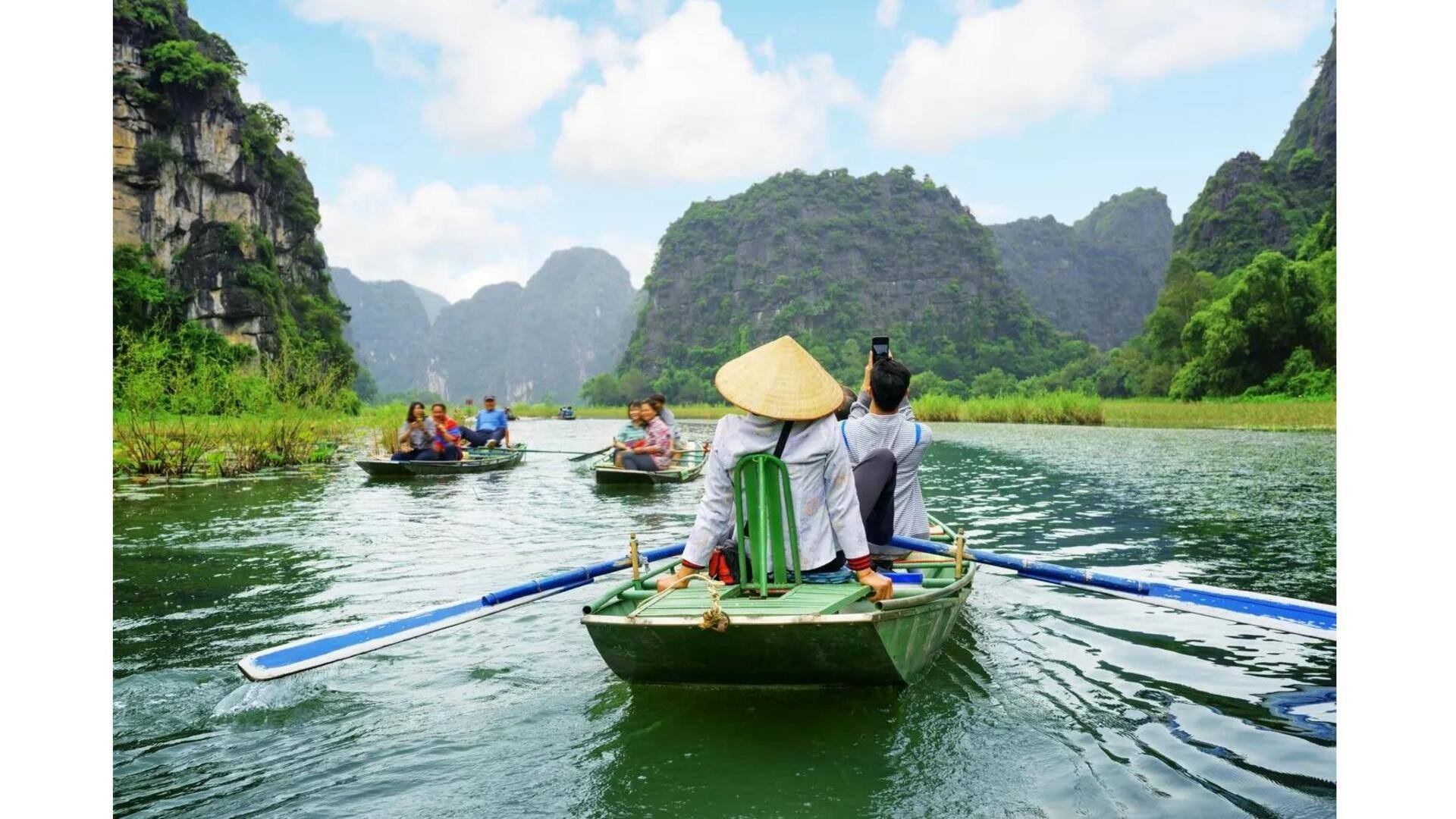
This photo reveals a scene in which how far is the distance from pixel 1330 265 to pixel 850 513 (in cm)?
3842

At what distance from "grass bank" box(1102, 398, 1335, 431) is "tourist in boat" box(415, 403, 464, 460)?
59.9 ft

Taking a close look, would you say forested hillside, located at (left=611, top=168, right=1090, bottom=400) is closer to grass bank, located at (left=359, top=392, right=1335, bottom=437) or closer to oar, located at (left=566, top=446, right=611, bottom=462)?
grass bank, located at (left=359, top=392, right=1335, bottom=437)

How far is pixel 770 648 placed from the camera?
3.28m

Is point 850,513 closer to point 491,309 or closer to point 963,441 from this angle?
point 963,441

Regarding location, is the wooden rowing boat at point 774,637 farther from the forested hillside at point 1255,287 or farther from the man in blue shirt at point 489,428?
the forested hillside at point 1255,287

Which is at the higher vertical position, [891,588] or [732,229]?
[732,229]

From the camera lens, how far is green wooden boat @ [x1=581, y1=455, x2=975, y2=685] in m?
3.21

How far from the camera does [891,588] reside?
372 centimetres

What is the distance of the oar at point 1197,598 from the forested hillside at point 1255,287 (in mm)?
31516

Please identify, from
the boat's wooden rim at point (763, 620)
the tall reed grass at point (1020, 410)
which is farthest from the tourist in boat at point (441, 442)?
the tall reed grass at point (1020, 410)

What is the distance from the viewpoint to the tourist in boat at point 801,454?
11.8 feet

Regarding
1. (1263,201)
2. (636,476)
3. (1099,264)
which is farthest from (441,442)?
(1099,264)

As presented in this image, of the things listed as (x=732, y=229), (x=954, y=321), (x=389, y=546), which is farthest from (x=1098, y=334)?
(x=389, y=546)

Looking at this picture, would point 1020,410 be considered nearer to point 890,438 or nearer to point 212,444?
point 212,444
